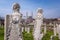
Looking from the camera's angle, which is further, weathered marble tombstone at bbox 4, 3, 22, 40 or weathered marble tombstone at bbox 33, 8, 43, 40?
weathered marble tombstone at bbox 33, 8, 43, 40

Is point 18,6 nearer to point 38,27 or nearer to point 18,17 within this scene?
point 18,17

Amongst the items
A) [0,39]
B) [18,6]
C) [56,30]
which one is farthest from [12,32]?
[56,30]

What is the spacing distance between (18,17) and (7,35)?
0.83m

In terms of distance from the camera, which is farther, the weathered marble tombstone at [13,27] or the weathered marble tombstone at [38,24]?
the weathered marble tombstone at [38,24]

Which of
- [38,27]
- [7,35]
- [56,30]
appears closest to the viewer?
[7,35]

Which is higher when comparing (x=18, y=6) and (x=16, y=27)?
(x=18, y=6)

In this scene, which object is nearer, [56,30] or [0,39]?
[0,39]

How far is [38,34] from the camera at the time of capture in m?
13.0

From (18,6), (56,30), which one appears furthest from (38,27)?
(56,30)

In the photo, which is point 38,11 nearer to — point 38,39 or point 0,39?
point 38,39

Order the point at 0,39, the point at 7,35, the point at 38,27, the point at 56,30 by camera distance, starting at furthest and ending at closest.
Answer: the point at 56,30
the point at 0,39
the point at 38,27
the point at 7,35

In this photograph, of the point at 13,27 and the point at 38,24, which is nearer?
the point at 13,27

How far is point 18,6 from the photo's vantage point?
10.7m

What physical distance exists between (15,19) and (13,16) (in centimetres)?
15
